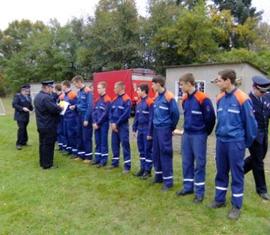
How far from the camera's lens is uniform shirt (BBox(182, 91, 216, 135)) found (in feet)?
18.5

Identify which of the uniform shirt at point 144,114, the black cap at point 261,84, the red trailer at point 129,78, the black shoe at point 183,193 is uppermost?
the red trailer at point 129,78

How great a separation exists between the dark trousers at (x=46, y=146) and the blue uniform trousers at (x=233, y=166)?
164 inches

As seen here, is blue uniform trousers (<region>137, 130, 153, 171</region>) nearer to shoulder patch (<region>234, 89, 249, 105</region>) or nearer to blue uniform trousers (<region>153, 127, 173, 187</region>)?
blue uniform trousers (<region>153, 127, 173, 187</region>)

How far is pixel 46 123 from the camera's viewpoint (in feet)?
26.9

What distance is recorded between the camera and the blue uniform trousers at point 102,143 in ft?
26.4

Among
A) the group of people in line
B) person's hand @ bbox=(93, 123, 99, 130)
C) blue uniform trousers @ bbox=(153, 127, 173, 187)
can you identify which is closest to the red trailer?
the group of people in line

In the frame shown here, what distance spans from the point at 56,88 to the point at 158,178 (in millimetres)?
5194

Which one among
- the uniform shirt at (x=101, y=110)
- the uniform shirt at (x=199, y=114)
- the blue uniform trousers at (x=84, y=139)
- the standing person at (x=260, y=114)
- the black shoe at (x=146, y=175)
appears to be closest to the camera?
the uniform shirt at (x=199, y=114)

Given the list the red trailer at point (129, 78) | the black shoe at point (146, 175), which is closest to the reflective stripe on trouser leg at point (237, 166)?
the black shoe at point (146, 175)

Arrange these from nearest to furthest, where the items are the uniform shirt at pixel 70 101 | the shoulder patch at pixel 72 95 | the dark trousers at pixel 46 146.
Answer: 1. the dark trousers at pixel 46 146
2. the uniform shirt at pixel 70 101
3. the shoulder patch at pixel 72 95

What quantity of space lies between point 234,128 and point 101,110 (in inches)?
141

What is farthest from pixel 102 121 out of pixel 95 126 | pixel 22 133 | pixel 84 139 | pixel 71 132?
pixel 22 133

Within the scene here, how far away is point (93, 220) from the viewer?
5.26m

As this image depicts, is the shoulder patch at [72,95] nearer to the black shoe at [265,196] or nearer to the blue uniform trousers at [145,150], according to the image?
the blue uniform trousers at [145,150]
